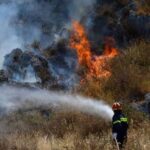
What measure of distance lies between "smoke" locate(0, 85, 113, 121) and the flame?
2652 millimetres

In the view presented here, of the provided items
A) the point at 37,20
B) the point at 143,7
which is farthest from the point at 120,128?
the point at 37,20

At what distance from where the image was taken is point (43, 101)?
22.8m

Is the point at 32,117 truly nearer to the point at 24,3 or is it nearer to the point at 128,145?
the point at 128,145

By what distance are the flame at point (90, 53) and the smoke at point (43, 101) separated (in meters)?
2.65

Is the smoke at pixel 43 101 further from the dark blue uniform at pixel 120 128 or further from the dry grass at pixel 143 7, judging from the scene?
the dry grass at pixel 143 7

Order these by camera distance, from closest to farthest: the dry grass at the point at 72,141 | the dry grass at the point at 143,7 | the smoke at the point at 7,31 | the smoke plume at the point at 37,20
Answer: the dry grass at the point at 72,141, the dry grass at the point at 143,7, the smoke plume at the point at 37,20, the smoke at the point at 7,31

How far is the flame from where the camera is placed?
83.9ft

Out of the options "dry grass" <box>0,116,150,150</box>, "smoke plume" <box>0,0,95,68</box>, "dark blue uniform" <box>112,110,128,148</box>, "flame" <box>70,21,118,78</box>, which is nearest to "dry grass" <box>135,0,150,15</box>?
"flame" <box>70,21,118,78</box>

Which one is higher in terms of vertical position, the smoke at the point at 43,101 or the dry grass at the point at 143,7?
the dry grass at the point at 143,7

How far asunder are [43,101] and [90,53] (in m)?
5.57

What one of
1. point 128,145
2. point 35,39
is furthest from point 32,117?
point 35,39

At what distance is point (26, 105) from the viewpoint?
22641mm

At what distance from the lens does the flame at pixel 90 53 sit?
83.9 feet

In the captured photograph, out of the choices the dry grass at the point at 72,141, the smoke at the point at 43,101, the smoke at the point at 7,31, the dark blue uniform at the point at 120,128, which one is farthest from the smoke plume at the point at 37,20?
the dark blue uniform at the point at 120,128
